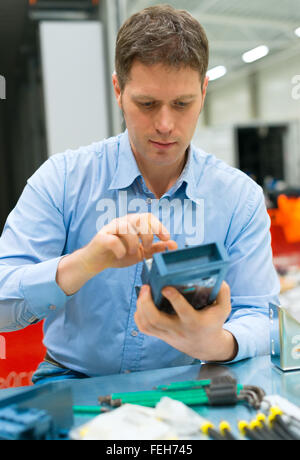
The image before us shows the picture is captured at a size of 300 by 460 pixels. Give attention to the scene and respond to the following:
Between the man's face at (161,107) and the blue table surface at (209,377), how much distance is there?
49 cm

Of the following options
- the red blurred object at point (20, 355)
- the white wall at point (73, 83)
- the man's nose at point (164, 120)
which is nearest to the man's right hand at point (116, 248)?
the man's nose at point (164, 120)

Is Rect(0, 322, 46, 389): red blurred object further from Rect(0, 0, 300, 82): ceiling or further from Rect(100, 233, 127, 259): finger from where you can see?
Rect(0, 0, 300, 82): ceiling

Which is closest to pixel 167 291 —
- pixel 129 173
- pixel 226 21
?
pixel 129 173

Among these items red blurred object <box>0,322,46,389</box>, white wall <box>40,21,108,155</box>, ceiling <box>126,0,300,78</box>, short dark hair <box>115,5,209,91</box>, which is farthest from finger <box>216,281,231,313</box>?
ceiling <box>126,0,300,78</box>

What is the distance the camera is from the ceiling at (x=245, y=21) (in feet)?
17.3

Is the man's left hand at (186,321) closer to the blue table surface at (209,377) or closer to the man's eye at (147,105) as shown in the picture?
the blue table surface at (209,377)

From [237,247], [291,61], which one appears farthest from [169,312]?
[291,61]

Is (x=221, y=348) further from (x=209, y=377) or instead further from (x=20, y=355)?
(x=20, y=355)

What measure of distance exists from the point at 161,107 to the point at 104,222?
0.34 meters

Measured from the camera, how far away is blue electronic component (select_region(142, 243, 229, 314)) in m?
0.69

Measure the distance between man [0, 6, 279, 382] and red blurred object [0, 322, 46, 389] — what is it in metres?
0.18

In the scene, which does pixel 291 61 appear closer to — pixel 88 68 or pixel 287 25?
pixel 287 25

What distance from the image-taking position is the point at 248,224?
1.21 metres
